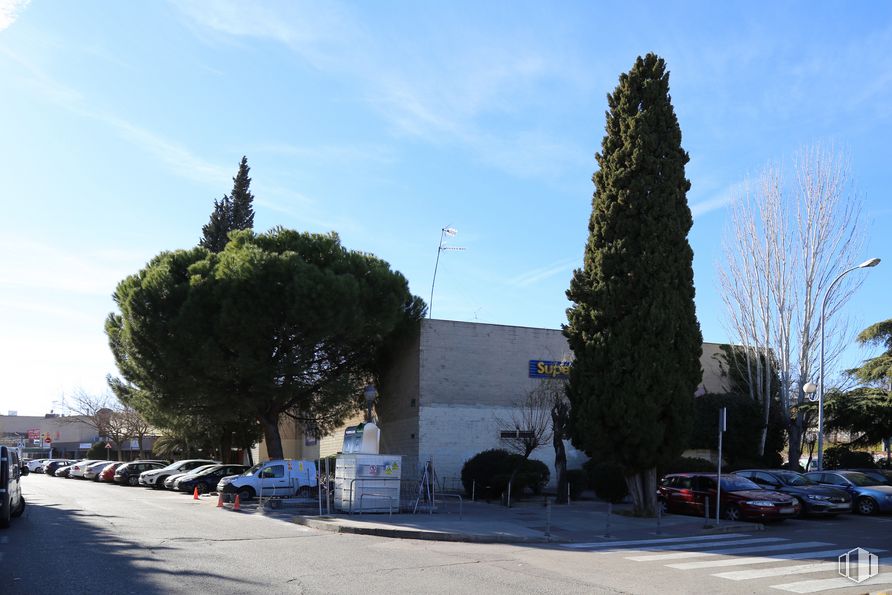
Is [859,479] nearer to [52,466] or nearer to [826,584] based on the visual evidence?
[826,584]

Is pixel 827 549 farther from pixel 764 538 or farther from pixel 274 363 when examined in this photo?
pixel 274 363

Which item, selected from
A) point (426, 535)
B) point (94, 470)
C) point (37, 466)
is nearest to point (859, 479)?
point (426, 535)

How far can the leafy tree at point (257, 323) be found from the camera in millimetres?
31109

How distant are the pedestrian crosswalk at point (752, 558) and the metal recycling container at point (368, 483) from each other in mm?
6888

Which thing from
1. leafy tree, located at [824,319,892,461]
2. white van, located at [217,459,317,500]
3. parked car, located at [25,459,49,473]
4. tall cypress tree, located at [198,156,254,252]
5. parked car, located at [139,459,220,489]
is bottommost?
parked car, located at [25,459,49,473]

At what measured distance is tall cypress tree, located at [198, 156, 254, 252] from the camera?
52.2 metres

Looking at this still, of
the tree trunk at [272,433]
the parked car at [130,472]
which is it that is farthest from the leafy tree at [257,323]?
the parked car at [130,472]

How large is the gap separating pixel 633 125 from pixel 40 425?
411 feet

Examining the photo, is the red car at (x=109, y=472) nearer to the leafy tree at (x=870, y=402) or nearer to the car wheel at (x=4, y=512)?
the car wheel at (x=4, y=512)

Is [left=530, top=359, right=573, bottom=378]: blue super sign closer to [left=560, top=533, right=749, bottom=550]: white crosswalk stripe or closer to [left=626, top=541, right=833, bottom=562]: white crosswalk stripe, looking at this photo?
[left=560, top=533, right=749, bottom=550]: white crosswalk stripe

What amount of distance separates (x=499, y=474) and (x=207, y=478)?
13.9m

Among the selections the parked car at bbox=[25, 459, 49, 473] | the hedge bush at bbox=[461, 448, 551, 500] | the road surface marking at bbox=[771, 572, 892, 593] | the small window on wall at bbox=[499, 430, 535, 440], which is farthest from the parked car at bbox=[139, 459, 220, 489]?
the road surface marking at bbox=[771, 572, 892, 593]

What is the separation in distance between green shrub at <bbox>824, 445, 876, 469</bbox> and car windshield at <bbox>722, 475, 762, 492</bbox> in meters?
16.6

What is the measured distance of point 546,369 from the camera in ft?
114
